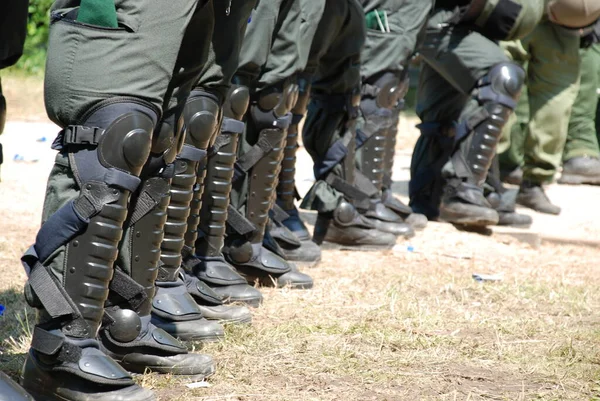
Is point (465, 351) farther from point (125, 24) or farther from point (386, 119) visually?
point (386, 119)

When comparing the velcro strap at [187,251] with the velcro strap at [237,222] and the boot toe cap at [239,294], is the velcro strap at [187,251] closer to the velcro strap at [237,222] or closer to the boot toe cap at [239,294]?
the boot toe cap at [239,294]

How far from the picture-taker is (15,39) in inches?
120

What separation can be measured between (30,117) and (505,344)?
706 centimetres

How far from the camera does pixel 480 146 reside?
5840 mm

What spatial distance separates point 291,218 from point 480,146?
58.8 inches

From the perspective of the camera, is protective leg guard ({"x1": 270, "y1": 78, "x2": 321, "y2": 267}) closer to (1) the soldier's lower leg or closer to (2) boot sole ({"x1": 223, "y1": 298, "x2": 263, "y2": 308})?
(2) boot sole ({"x1": 223, "y1": 298, "x2": 263, "y2": 308})

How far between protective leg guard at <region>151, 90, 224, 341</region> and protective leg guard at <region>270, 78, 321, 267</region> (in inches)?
52.2

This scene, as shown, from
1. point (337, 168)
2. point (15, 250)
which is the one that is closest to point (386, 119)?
point (337, 168)

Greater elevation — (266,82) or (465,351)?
(266,82)

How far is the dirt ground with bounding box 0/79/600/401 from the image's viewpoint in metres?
2.86

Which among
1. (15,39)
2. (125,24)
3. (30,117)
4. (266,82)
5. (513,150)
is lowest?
(30,117)

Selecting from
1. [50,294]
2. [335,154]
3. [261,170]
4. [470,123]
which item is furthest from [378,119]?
[50,294]

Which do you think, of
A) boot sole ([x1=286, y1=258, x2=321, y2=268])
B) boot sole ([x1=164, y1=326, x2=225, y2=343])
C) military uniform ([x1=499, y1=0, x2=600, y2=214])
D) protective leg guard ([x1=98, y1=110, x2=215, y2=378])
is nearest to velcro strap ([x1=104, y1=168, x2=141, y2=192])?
protective leg guard ([x1=98, y1=110, x2=215, y2=378])

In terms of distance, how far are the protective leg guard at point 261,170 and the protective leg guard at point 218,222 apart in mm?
A: 222
